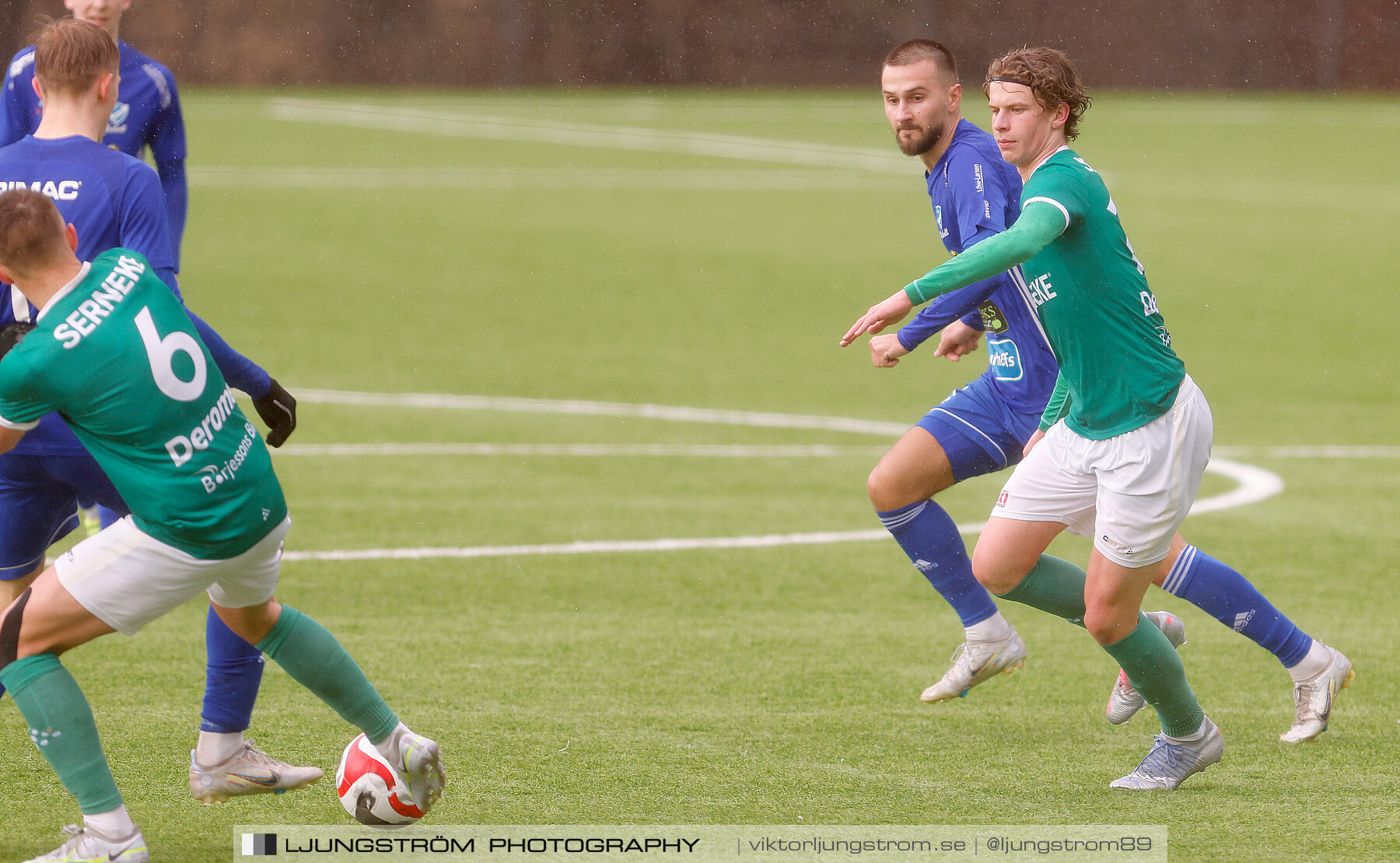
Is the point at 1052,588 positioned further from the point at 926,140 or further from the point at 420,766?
the point at 420,766

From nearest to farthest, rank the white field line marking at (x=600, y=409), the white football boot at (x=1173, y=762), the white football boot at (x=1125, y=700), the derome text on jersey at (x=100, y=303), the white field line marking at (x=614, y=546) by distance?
the derome text on jersey at (x=100, y=303) < the white football boot at (x=1173, y=762) < the white football boot at (x=1125, y=700) < the white field line marking at (x=614, y=546) < the white field line marking at (x=600, y=409)

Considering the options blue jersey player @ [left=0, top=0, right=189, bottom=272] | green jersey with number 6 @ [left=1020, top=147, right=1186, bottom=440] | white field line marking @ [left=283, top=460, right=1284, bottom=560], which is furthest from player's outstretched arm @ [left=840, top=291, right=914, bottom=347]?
white field line marking @ [left=283, top=460, right=1284, bottom=560]

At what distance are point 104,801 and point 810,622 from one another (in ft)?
11.6

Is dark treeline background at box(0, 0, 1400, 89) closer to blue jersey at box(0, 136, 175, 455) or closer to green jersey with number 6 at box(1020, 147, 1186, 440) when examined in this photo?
green jersey with number 6 at box(1020, 147, 1186, 440)

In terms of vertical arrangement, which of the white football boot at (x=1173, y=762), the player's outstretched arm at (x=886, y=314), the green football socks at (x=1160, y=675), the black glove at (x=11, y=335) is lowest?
the white football boot at (x=1173, y=762)

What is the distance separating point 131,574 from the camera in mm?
3926

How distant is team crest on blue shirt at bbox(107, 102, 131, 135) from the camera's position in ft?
21.9

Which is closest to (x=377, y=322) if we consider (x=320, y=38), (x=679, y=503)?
(x=679, y=503)

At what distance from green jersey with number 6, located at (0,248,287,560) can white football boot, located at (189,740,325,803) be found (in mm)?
780

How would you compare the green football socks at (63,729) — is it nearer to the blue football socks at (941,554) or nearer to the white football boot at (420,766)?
the white football boot at (420,766)

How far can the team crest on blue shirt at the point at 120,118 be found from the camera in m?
6.69

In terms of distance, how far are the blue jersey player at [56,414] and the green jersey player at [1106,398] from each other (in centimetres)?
181

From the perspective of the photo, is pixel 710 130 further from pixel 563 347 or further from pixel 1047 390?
pixel 1047 390

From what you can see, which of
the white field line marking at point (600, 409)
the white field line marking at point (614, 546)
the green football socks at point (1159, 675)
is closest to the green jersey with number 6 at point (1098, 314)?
the green football socks at point (1159, 675)
